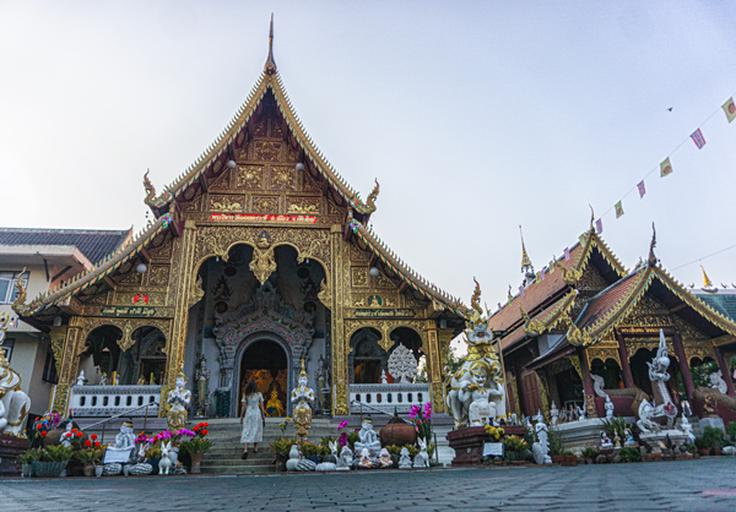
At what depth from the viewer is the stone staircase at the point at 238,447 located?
8.49 m

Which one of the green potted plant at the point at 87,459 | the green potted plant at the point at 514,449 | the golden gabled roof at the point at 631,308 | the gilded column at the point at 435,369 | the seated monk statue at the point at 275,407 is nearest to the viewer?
the green potted plant at the point at 514,449

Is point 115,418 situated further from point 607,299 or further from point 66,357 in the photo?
point 607,299

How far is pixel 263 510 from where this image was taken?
240 cm

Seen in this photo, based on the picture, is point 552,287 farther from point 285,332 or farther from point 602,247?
point 285,332

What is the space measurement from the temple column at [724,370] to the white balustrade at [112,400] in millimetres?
14111

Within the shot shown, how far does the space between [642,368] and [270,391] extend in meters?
11.1

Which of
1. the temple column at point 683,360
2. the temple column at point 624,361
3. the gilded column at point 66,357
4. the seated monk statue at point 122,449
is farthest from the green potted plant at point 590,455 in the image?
the gilded column at point 66,357

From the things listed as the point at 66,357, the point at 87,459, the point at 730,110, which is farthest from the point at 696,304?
the point at 66,357

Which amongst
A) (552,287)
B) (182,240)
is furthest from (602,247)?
(182,240)

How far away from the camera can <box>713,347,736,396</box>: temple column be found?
12.5 m

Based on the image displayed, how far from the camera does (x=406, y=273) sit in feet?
41.7

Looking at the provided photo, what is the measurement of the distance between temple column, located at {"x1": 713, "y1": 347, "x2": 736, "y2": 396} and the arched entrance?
38.6 feet

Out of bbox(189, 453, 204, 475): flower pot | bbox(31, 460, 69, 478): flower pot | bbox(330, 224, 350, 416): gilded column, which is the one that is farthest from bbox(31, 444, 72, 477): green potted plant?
bbox(330, 224, 350, 416): gilded column

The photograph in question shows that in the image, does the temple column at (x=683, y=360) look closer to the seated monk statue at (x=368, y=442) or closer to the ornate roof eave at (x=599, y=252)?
the ornate roof eave at (x=599, y=252)
